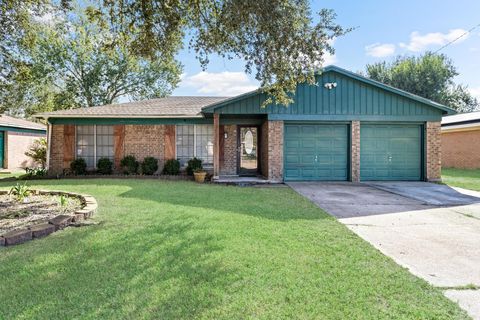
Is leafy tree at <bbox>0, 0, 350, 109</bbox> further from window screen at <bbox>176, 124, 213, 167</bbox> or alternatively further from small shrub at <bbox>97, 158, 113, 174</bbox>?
window screen at <bbox>176, 124, 213, 167</bbox>

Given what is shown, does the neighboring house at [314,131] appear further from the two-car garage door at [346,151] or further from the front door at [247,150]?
the front door at [247,150]

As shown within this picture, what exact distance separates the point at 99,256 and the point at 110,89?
27.4m

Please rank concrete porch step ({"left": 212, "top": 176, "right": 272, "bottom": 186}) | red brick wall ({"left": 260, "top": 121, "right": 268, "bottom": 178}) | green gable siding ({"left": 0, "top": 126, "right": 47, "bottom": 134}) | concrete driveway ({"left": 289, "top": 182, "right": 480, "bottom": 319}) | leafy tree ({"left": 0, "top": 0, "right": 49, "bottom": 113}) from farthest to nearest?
green gable siding ({"left": 0, "top": 126, "right": 47, "bottom": 134}) < red brick wall ({"left": 260, "top": 121, "right": 268, "bottom": 178}) < concrete porch step ({"left": 212, "top": 176, "right": 272, "bottom": 186}) < leafy tree ({"left": 0, "top": 0, "right": 49, "bottom": 113}) < concrete driveway ({"left": 289, "top": 182, "right": 480, "bottom": 319})

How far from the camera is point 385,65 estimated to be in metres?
34.0

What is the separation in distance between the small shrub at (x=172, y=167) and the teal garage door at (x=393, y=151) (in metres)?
7.45

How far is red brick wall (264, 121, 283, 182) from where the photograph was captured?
11.3 metres

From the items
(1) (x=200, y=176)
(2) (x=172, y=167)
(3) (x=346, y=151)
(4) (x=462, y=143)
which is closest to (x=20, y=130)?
(2) (x=172, y=167)

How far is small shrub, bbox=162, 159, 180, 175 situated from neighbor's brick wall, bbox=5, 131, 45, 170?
1226 centimetres

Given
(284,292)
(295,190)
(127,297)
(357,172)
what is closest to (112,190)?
(295,190)

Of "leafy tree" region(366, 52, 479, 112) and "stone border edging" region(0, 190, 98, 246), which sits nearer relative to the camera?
"stone border edging" region(0, 190, 98, 246)

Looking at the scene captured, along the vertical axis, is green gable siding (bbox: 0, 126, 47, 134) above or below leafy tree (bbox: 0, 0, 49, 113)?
below

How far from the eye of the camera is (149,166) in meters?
12.8

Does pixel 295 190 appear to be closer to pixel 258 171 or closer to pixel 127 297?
pixel 258 171

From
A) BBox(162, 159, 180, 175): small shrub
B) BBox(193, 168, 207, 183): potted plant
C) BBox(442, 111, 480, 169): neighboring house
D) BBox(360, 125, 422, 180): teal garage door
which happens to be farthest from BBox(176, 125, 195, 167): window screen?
BBox(442, 111, 480, 169): neighboring house
